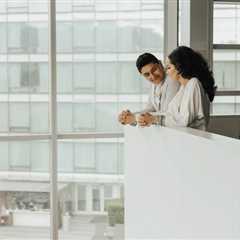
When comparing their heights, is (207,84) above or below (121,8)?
below

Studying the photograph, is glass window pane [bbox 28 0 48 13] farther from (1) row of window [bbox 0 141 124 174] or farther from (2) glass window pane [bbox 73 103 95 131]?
(1) row of window [bbox 0 141 124 174]

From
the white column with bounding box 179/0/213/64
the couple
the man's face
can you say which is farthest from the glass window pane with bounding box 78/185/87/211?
the couple

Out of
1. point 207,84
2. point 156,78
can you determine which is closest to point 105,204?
point 156,78

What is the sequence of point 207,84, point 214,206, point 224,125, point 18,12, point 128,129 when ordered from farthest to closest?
point 18,12
point 224,125
point 128,129
point 207,84
point 214,206

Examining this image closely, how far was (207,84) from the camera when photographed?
3158 millimetres

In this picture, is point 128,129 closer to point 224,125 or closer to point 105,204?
point 224,125

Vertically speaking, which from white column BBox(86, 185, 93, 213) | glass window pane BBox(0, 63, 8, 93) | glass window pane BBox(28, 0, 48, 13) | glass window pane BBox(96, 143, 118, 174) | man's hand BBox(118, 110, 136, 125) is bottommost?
white column BBox(86, 185, 93, 213)

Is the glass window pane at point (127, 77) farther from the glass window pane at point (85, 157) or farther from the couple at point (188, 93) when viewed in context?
the couple at point (188, 93)

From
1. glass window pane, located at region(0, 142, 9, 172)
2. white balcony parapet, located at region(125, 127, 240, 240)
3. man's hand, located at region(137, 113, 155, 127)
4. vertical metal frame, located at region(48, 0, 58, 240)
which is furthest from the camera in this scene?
glass window pane, located at region(0, 142, 9, 172)

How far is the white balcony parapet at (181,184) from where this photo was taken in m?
2.21

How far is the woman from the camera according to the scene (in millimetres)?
3043

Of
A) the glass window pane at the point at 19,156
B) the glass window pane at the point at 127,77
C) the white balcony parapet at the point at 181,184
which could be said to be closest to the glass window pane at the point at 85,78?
the glass window pane at the point at 127,77

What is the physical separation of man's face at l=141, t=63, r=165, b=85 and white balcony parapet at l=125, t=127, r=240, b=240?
0.41 meters

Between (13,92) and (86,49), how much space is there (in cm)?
97
